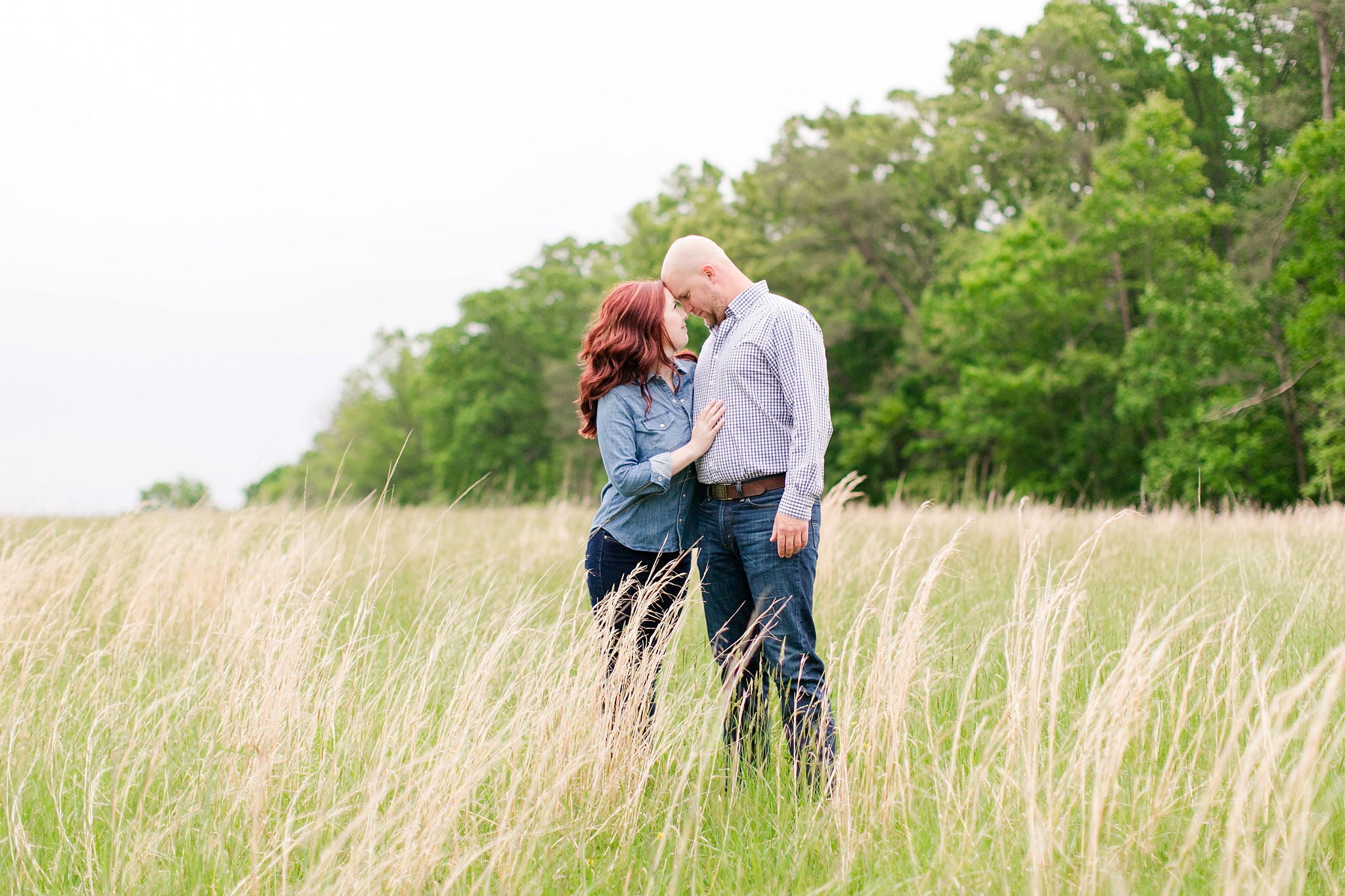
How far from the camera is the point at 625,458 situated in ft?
10.4

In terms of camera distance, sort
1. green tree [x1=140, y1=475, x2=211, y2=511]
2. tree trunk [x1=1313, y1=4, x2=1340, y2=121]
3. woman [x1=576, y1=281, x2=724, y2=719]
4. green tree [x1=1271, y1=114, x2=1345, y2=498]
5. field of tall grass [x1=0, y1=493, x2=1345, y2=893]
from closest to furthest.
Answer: field of tall grass [x1=0, y1=493, x2=1345, y2=893] < woman [x1=576, y1=281, x2=724, y2=719] < green tree [x1=140, y1=475, x2=211, y2=511] < green tree [x1=1271, y1=114, x2=1345, y2=498] < tree trunk [x1=1313, y1=4, x2=1340, y2=121]

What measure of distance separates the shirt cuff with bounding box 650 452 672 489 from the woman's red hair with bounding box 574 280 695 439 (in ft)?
0.83

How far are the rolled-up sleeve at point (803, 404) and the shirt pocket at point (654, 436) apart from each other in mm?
417

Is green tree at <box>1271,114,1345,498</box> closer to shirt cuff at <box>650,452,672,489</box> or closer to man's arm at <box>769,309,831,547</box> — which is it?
man's arm at <box>769,309,831,547</box>

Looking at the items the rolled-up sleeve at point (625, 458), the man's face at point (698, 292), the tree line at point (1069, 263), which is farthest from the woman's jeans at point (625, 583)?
the tree line at point (1069, 263)

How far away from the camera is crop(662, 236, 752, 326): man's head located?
3.35 meters

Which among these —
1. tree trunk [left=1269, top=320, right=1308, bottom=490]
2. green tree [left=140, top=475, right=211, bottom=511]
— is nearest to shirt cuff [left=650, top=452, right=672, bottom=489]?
green tree [left=140, top=475, right=211, bottom=511]

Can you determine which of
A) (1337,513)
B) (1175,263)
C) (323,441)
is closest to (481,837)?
(1337,513)

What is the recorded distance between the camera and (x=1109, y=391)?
24.5 meters

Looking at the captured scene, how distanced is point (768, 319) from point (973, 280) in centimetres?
2238

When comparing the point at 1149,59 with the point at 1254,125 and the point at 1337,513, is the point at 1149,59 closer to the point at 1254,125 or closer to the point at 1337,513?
the point at 1254,125

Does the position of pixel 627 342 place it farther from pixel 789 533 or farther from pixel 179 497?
pixel 179 497

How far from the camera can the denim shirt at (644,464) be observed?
125 inches

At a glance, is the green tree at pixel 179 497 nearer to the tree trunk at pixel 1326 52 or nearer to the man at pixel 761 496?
the man at pixel 761 496
